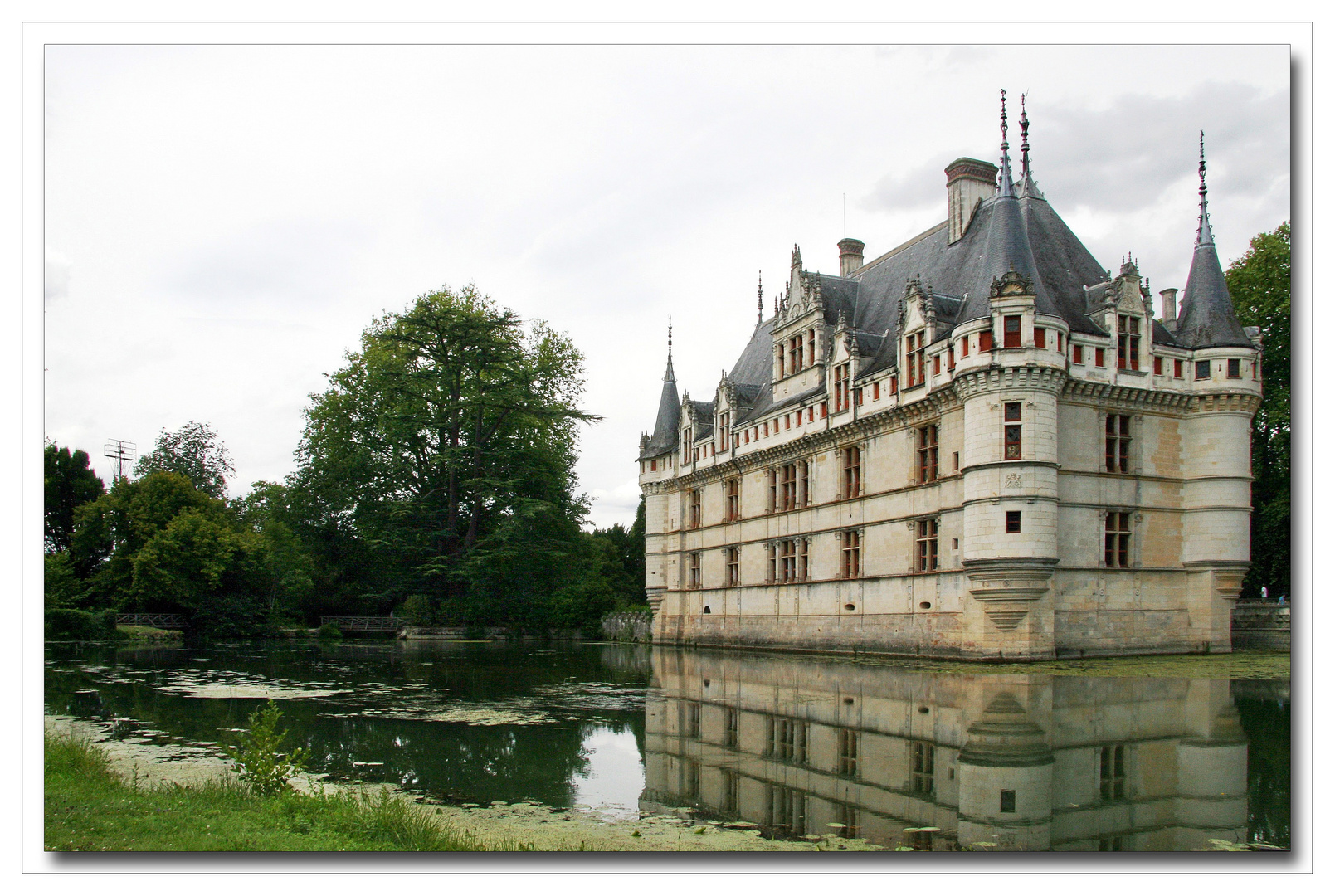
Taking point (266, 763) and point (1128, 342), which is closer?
point (266, 763)

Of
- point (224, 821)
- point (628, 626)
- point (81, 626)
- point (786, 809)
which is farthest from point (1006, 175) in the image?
point (81, 626)

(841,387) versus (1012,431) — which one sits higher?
(841,387)

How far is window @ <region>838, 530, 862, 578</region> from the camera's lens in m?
32.7

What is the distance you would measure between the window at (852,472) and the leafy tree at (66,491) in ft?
98.1

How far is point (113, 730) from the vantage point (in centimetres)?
1424

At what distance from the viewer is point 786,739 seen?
534 inches

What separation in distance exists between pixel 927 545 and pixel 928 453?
8.80 ft

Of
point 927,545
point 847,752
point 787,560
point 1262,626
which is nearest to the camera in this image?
point 847,752

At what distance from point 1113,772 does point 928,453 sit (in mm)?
19898

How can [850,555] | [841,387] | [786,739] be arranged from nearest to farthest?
[786,739]
[850,555]
[841,387]

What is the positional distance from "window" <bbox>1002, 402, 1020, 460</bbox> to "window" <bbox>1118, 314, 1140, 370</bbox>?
391 centimetres

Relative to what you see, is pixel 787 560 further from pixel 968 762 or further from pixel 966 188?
pixel 968 762

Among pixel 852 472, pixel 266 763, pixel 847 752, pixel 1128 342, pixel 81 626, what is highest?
pixel 1128 342

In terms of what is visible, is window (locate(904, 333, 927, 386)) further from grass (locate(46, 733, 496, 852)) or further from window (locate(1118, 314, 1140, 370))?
grass (locate(46, 733, 496, 852))
